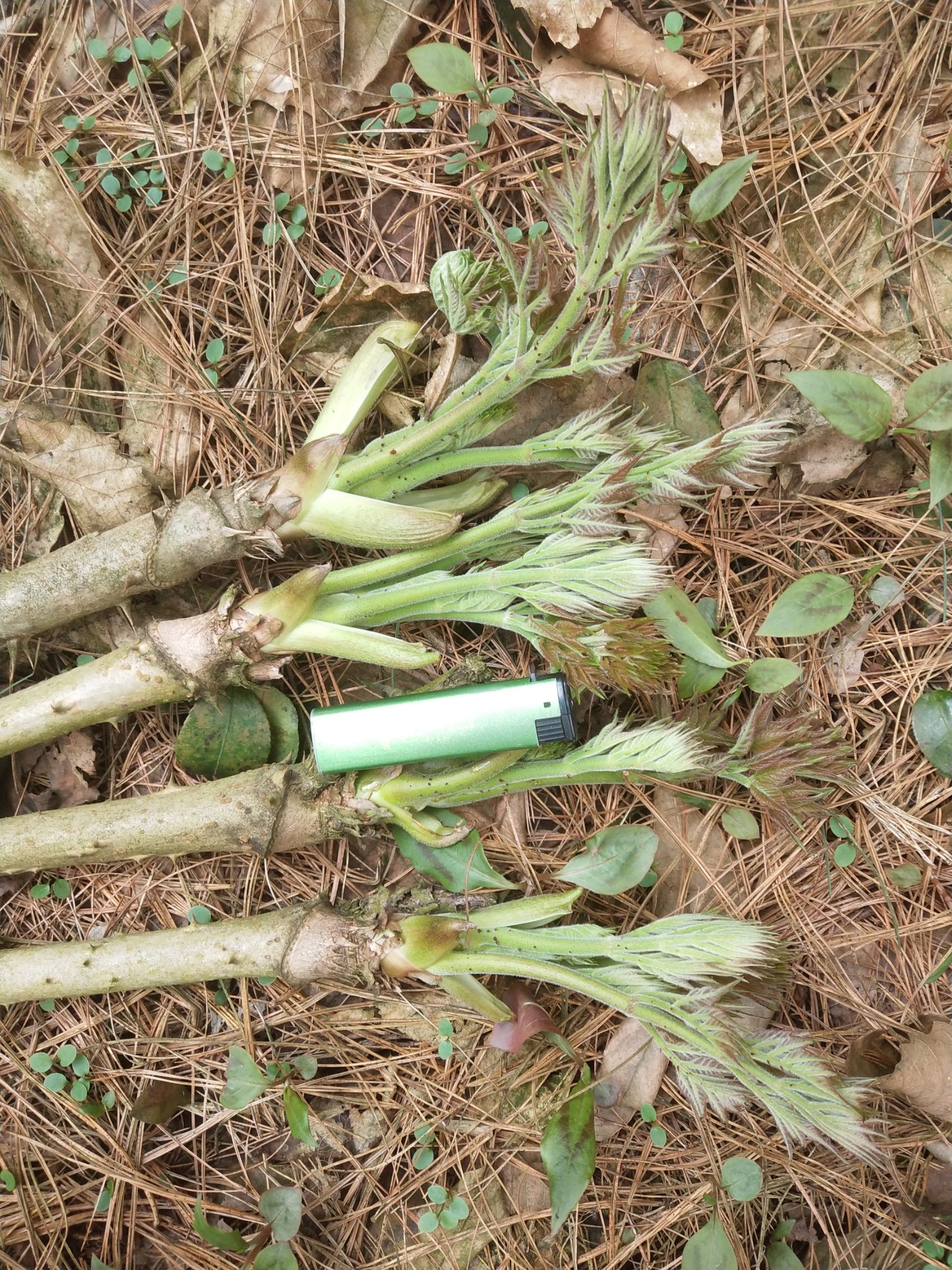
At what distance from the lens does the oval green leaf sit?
215 centimetres

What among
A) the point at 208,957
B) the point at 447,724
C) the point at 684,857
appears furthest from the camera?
the point at 684,857

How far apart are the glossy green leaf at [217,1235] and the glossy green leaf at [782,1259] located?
127cm

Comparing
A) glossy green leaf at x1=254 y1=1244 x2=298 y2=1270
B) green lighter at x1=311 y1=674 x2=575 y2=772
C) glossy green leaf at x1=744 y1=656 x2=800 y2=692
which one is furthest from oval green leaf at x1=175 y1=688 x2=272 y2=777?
glossy green leaf at x1=744 y1=656 x2=800 y2=692

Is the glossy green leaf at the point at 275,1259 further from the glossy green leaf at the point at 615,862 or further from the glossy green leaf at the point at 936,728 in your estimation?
the glossy green leaf at the point at 936,728

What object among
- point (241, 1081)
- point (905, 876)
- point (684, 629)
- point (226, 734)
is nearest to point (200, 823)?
point (226, 734)

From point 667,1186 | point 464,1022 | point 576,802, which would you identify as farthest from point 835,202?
point 667,1186

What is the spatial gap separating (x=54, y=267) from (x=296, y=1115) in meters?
2.19

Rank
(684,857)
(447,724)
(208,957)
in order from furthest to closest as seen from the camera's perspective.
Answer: (684,857), (208,957), (447,724)

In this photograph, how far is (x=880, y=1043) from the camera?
2160 mm

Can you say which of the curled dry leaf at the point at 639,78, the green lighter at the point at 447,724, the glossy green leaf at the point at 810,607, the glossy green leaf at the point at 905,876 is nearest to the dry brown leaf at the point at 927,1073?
the glossy green leaf at the point at 905,876

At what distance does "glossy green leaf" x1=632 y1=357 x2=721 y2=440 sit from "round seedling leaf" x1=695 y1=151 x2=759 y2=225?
35 cm

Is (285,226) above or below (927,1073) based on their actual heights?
above

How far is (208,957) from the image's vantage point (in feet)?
6.84

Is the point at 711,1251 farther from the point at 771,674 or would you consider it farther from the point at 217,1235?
the point at 771,674
